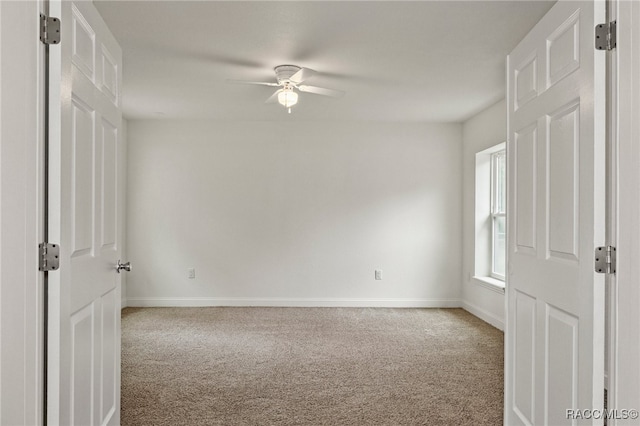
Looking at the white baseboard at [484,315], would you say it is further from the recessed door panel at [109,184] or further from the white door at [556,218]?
the recessed door panel at [109,184]

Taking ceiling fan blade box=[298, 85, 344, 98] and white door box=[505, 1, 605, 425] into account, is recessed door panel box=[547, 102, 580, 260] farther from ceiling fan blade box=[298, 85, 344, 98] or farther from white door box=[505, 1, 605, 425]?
ceiling fan blade box=[298, 85, 344, 98]

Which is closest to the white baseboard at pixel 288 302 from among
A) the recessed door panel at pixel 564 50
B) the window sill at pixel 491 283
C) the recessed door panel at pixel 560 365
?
the window sill at pixel 491 283

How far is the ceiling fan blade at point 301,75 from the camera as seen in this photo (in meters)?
3.82

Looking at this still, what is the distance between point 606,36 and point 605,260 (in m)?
0.75

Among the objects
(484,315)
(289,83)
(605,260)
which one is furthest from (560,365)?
(484,315)

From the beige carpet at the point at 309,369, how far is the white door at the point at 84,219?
2.87ft

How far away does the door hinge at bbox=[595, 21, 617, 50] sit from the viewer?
1.63m

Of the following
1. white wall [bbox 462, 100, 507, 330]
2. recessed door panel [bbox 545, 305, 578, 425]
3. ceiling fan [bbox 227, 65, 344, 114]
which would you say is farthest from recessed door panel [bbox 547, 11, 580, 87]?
white wall [bbox 462, 100, 507, 330]

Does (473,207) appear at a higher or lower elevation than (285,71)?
lower

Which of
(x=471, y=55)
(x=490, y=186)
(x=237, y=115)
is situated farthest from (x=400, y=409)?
(x=237, y=115)

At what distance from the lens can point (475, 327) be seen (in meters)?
5.23

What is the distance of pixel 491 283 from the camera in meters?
5.38

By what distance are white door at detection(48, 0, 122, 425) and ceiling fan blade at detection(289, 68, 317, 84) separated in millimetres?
1675

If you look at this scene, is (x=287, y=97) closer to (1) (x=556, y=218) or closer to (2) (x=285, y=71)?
(2) (x=285, y=71)
